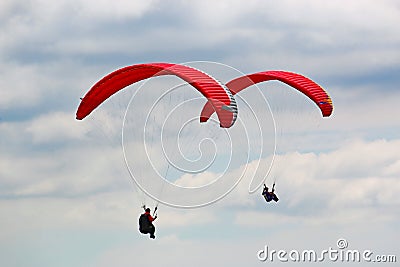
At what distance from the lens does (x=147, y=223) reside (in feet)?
127

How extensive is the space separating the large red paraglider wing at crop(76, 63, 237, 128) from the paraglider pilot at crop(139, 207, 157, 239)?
500 centimetres

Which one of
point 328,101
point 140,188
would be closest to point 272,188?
point 328,101

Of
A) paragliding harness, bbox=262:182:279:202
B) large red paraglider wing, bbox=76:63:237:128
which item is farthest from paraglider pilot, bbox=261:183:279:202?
large red paraglider wing, bbox=76:63:237:128

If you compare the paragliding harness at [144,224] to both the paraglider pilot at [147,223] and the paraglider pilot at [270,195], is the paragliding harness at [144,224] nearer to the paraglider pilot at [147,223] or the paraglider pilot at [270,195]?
the paraglider pilot at [147,223]

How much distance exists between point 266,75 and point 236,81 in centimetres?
160

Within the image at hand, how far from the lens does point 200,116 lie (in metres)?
45.2

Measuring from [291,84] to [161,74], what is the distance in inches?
278

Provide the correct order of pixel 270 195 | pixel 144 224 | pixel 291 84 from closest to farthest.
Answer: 1. pixel 144 224
2. pixel 291 84
3. pixel 270 195

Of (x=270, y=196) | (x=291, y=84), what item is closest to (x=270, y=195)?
(x=270, y=196)

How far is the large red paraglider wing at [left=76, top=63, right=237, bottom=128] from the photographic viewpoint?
3644 centimetres

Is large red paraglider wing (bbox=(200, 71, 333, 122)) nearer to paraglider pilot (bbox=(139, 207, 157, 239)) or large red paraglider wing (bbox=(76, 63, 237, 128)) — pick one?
large red paraglider wing (bbox=(76, 63, 237, 128))

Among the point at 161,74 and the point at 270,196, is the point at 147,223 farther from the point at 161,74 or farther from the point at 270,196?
Answer: the point at 270,196

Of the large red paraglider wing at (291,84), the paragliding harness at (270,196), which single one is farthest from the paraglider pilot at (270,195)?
the large red paraglider wing at (291,84)

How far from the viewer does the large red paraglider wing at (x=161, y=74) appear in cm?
3644
